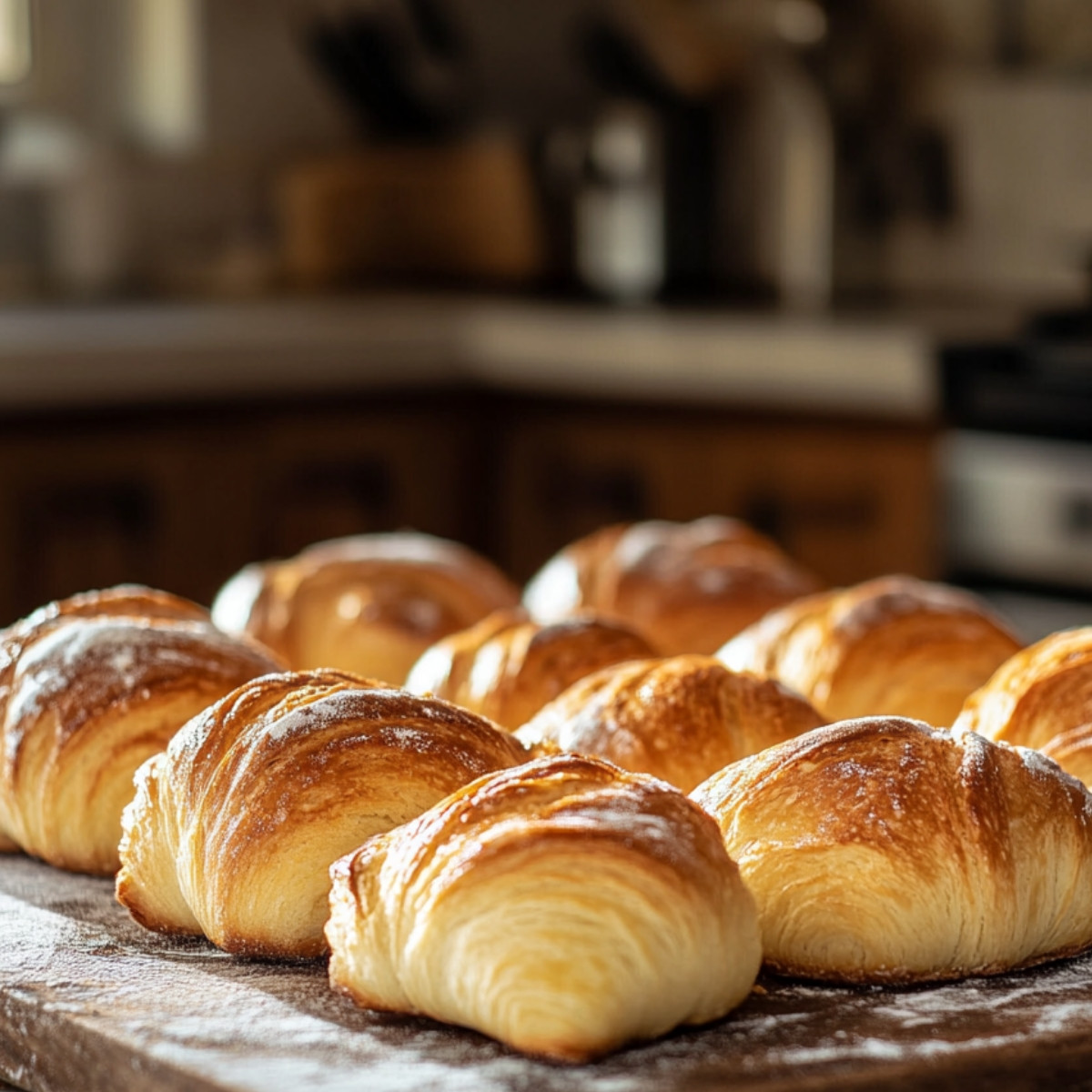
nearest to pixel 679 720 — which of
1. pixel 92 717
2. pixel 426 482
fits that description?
pixel 92 717

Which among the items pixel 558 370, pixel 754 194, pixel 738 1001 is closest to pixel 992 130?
pixel 754 194

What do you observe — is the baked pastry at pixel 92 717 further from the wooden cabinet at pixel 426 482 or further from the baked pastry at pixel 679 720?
the wooden cabinet at pixel 426 482

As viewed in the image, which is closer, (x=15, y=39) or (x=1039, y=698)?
(x=1039, y=698)

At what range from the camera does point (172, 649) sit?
3.42 ft

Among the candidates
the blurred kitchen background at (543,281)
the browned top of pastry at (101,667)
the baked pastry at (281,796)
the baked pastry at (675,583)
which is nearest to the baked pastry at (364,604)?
the baked pastry at (675,583)

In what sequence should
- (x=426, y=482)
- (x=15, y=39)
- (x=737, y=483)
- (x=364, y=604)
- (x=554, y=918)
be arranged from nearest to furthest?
(x=554, y=918)
(x=364, y=604)
(x=737, y=483)
(x=426, y=482)
(x=15, y=39)

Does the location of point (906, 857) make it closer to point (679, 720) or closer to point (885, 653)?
point (679, 720)

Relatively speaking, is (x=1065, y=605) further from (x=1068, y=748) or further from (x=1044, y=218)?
(x=1068, y=748)

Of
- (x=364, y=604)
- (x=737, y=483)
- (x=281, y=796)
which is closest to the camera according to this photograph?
(x=281, y=796)

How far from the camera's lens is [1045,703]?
3.29ft

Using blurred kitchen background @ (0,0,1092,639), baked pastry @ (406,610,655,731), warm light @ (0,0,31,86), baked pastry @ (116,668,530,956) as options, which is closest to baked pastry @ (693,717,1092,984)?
baked pastry @ (116,668,530,956)

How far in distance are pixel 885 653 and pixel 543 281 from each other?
302 centimetres

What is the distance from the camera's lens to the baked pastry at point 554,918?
729 millimetres

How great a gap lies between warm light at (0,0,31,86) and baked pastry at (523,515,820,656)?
266cm
